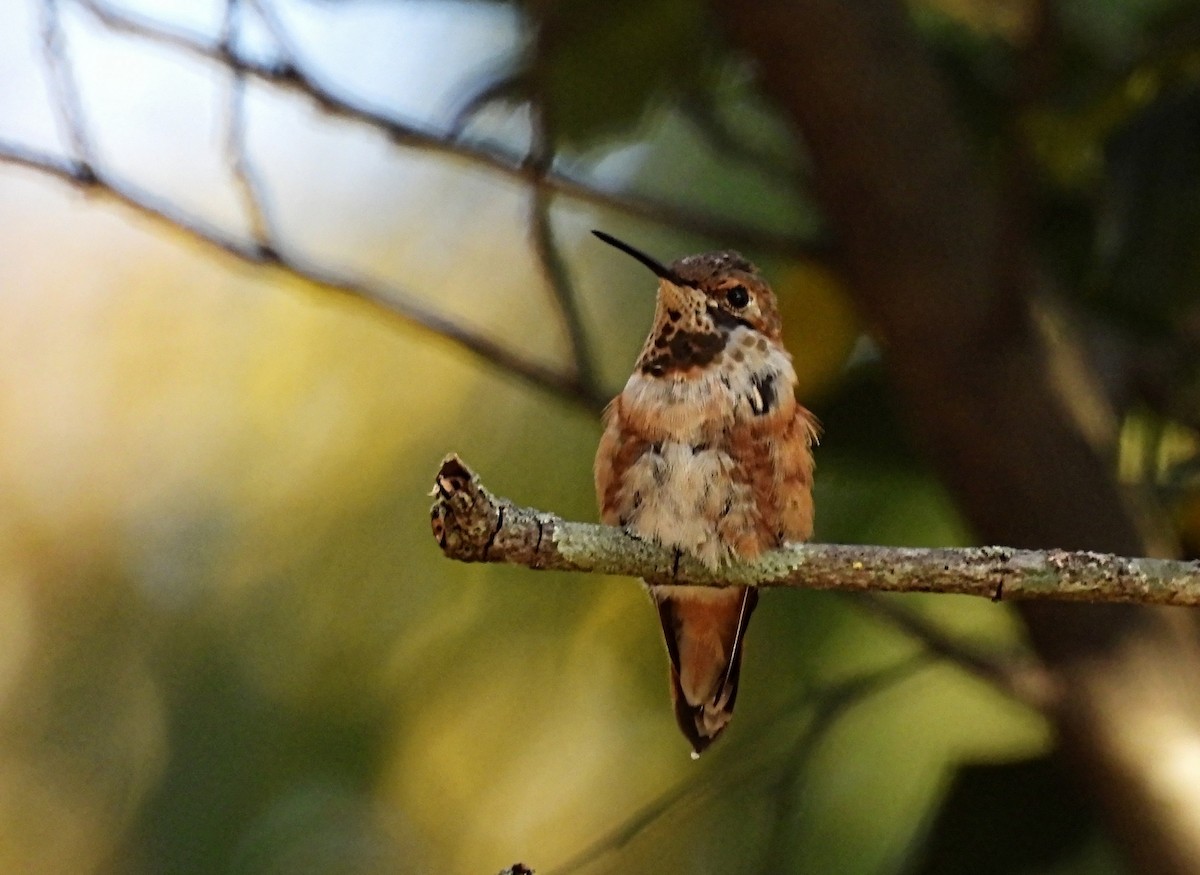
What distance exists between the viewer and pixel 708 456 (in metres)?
1.54

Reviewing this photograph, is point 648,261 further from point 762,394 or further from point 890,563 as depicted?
point 890,563

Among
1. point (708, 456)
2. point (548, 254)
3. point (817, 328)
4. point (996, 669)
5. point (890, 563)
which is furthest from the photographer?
point (817, 328)

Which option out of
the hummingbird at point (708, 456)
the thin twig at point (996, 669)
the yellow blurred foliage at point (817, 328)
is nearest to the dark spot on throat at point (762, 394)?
the hummingbird at point (708, 456)

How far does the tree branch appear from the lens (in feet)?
3.57

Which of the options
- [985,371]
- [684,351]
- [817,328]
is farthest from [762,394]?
[817,328]

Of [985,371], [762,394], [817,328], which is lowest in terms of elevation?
[762,394]

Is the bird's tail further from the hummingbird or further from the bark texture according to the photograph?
the bark texture

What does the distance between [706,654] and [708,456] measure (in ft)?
0.87

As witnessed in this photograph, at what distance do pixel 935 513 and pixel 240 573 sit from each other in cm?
129

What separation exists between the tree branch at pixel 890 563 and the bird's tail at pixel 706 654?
425 millimetres

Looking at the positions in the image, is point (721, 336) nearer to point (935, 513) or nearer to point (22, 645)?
point (935, 513)

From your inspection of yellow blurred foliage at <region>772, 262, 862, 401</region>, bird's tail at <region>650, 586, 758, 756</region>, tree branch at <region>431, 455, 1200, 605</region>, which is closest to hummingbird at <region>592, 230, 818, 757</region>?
bird's tail at <region>650, 586, 758, 756</region>

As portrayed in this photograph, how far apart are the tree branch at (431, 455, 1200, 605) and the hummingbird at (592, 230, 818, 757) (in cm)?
17

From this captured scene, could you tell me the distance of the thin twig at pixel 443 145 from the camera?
1.71m
